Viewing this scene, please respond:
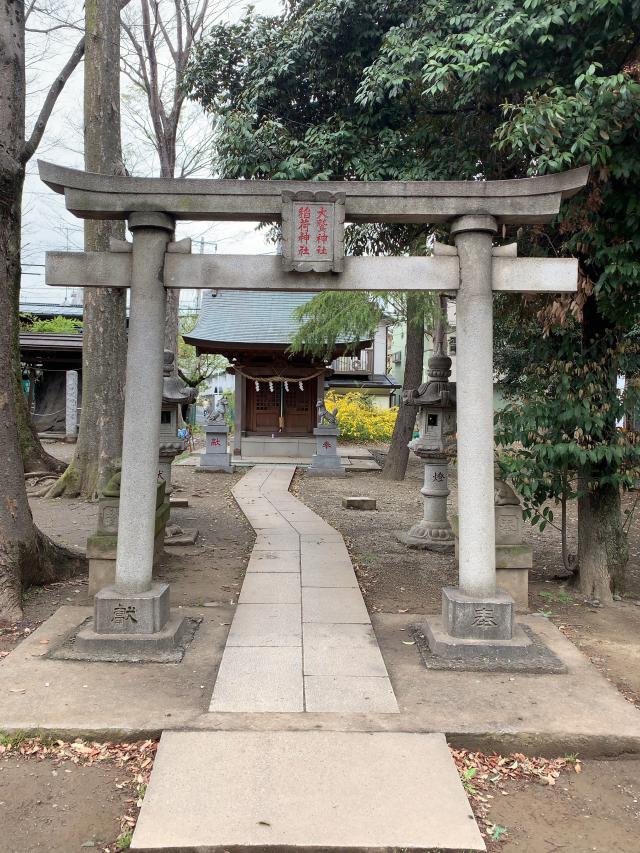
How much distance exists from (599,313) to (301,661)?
14.1 feet

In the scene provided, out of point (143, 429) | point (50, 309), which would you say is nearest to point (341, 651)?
point (143, 429)

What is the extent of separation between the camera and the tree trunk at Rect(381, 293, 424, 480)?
1328 centimetres

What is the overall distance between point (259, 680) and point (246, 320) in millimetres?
18017

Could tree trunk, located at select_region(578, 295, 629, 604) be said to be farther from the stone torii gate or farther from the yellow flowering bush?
the yellow flowering bush

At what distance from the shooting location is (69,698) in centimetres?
369

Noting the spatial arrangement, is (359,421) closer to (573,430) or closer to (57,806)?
(573,430)

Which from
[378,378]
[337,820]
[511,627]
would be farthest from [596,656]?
[378,378]

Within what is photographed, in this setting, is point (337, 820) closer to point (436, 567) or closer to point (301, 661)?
point (301, 661)

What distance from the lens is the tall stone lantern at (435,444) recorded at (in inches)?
327

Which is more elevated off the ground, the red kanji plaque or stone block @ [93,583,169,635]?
the red kanji plaque

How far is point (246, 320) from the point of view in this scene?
2105 cm

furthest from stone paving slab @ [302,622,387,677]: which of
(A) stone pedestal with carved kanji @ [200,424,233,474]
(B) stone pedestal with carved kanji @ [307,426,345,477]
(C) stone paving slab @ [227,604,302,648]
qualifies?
(A) stone pedestal with carved kanji @ [200,424,233,474]

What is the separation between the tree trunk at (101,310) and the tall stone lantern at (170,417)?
6.07ft

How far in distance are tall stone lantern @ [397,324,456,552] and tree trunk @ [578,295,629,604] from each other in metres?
2.29
